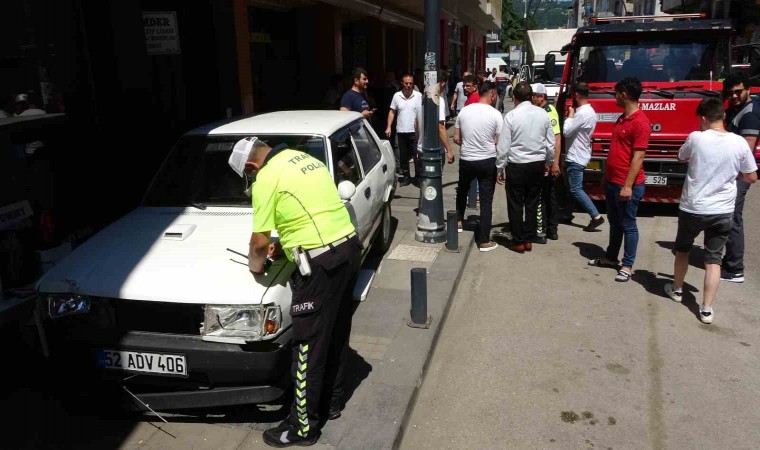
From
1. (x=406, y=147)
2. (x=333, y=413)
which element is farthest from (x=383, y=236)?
(x=406, y=147)

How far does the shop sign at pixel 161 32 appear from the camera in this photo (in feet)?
24.8

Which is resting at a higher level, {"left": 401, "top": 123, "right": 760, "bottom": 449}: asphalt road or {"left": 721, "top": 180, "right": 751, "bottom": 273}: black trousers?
{"left": 721, "top": 180, "right": 751, "bottom": 273}: black trousers

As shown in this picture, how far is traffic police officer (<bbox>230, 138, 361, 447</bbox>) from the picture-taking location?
3174 mm

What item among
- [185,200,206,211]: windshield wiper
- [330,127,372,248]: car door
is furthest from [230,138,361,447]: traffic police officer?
[330,127,372,248]: car door

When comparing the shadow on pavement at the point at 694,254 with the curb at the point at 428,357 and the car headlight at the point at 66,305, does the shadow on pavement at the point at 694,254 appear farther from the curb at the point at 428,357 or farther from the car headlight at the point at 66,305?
the car headlight at the point at 66,305

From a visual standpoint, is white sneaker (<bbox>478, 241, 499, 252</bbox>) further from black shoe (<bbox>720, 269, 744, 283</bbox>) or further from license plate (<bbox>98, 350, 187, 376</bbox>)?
license plate (<bbox>98, 350, 187, 376</bbox>)

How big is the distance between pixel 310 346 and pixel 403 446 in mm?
917

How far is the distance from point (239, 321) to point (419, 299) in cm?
185

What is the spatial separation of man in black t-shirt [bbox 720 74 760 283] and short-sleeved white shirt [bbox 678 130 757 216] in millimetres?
867

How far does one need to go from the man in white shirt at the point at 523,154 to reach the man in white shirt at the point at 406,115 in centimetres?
311

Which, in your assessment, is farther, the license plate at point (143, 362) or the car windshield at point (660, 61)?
the car windshield at point (660, 61)

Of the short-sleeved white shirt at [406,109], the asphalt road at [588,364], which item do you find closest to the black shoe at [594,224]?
the asphalt road at [588,364]

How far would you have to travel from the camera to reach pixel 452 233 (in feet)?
22.1

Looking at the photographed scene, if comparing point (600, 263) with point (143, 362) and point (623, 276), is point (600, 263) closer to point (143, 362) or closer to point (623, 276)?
point (623, 276)
